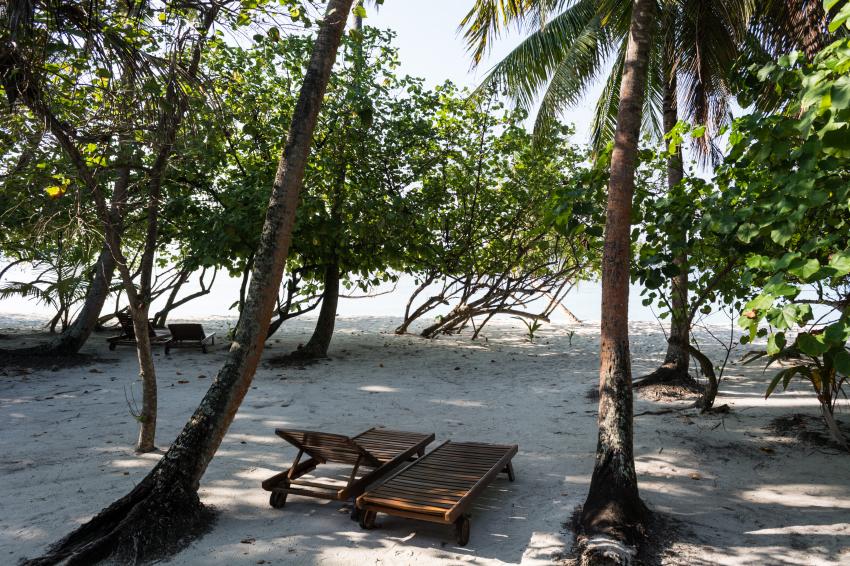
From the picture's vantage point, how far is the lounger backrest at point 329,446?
492cm

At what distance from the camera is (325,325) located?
41.5 ft

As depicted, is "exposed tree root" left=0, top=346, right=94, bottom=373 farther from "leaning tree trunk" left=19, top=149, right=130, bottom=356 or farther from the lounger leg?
the lounger leg

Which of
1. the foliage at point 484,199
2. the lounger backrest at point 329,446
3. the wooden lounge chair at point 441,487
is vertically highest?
the foliage at point 484,199

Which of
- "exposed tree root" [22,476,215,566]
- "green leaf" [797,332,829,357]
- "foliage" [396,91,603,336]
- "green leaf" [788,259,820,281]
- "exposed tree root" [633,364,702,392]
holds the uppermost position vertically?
"foliage" [396,91,603,336]

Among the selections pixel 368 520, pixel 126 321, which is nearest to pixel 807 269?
pixel 368 520

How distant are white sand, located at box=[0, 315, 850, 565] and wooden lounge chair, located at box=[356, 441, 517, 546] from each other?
24 centimetres

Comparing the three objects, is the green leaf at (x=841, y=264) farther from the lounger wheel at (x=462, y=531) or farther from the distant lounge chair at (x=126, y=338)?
the distant lounge chair at (x=126, y=338)

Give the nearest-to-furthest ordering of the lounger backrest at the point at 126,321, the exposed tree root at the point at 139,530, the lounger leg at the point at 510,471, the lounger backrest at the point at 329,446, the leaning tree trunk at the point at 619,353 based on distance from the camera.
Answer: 1. the exposed tree root at the point at 139,530
2. the leaning tree trunk at the point at 619,353
3. the lounger backrest at the point at 329,446
4. the lounger leg at the point at 510,471
5. the lounger backrest at the point at 126,321

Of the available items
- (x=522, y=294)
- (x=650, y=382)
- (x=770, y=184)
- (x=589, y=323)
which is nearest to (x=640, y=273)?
(x=770, y=184)

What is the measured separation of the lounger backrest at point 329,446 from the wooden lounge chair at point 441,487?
30 centimetres

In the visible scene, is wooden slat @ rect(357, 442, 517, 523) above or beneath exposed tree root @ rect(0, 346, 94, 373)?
beneath

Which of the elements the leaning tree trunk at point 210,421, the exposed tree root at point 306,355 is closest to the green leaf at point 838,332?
the leaning tree trunk at point 210,421

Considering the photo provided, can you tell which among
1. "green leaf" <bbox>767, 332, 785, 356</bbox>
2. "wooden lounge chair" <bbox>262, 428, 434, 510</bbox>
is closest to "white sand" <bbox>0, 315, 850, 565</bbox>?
"wooden lounge chair" <bbox>262, 428, 434, 510</bbox>

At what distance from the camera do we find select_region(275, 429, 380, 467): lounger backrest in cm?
492
